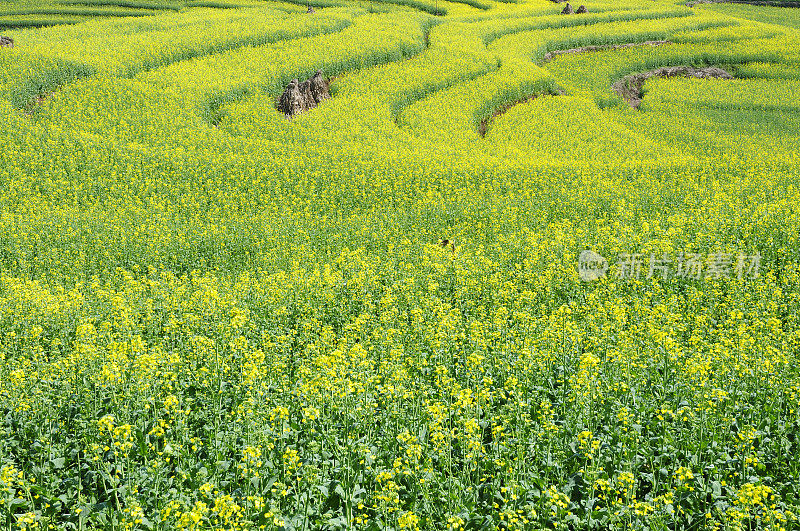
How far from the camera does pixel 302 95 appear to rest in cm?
3850

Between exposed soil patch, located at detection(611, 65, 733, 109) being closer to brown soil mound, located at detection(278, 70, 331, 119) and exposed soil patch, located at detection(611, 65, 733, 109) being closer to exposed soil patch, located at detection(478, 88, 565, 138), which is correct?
exposed soil patch, located at detection(478, 88, 565, 138)

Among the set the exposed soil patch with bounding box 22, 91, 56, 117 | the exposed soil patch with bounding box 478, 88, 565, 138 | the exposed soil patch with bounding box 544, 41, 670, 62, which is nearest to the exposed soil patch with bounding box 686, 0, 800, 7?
the exposed soil patch with bounding box 544, 41, 670, 62

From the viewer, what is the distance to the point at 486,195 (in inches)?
998

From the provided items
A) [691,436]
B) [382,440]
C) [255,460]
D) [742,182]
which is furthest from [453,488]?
[742,182]

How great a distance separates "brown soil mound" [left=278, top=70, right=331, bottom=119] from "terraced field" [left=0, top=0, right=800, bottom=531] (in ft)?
4.69

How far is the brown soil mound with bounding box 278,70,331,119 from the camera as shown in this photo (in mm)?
37562

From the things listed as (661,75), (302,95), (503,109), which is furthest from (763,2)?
(302,95)

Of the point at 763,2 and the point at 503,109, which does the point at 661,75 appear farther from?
the point at 763,2

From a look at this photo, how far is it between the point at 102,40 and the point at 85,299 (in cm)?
4051

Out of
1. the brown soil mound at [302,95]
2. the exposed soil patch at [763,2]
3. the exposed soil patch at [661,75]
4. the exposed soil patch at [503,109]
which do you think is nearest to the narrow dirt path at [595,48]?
the exposed soil patch at [661,75]

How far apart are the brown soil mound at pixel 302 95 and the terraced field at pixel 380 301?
1.43 metres

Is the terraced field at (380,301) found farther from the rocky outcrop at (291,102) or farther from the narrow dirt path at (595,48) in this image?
the narrow dirt path at (595,48)

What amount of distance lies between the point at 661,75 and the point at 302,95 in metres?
36.3

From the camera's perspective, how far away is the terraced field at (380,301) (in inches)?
283
